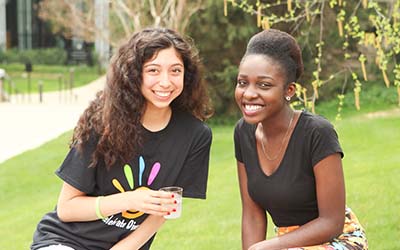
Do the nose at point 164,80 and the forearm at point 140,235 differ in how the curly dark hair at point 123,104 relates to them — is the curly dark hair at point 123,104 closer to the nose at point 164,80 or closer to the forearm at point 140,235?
the nose at point 164,80

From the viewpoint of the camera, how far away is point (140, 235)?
3.35 meters

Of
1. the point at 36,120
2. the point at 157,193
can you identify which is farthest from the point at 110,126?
the point at 36,120

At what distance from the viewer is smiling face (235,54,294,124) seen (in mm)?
3059

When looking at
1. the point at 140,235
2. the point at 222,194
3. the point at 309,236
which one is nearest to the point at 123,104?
the point at 140,235

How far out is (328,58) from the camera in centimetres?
1560

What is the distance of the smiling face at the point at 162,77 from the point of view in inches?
130

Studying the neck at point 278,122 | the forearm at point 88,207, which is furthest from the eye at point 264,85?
the forearm at point 88,207

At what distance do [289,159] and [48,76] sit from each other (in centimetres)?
2808

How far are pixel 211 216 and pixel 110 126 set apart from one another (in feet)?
12.1

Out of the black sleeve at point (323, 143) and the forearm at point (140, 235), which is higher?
the black sleeve at point (323, 143)

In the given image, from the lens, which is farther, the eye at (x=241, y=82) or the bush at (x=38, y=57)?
the bush at (x=38, y=57)

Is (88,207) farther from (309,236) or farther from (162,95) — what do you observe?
(309,236)

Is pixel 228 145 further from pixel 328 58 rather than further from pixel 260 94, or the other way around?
pixel 260 94

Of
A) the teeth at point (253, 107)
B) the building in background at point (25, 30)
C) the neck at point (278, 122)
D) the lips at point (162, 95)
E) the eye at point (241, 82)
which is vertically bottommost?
the building in background at point (25, 30)
